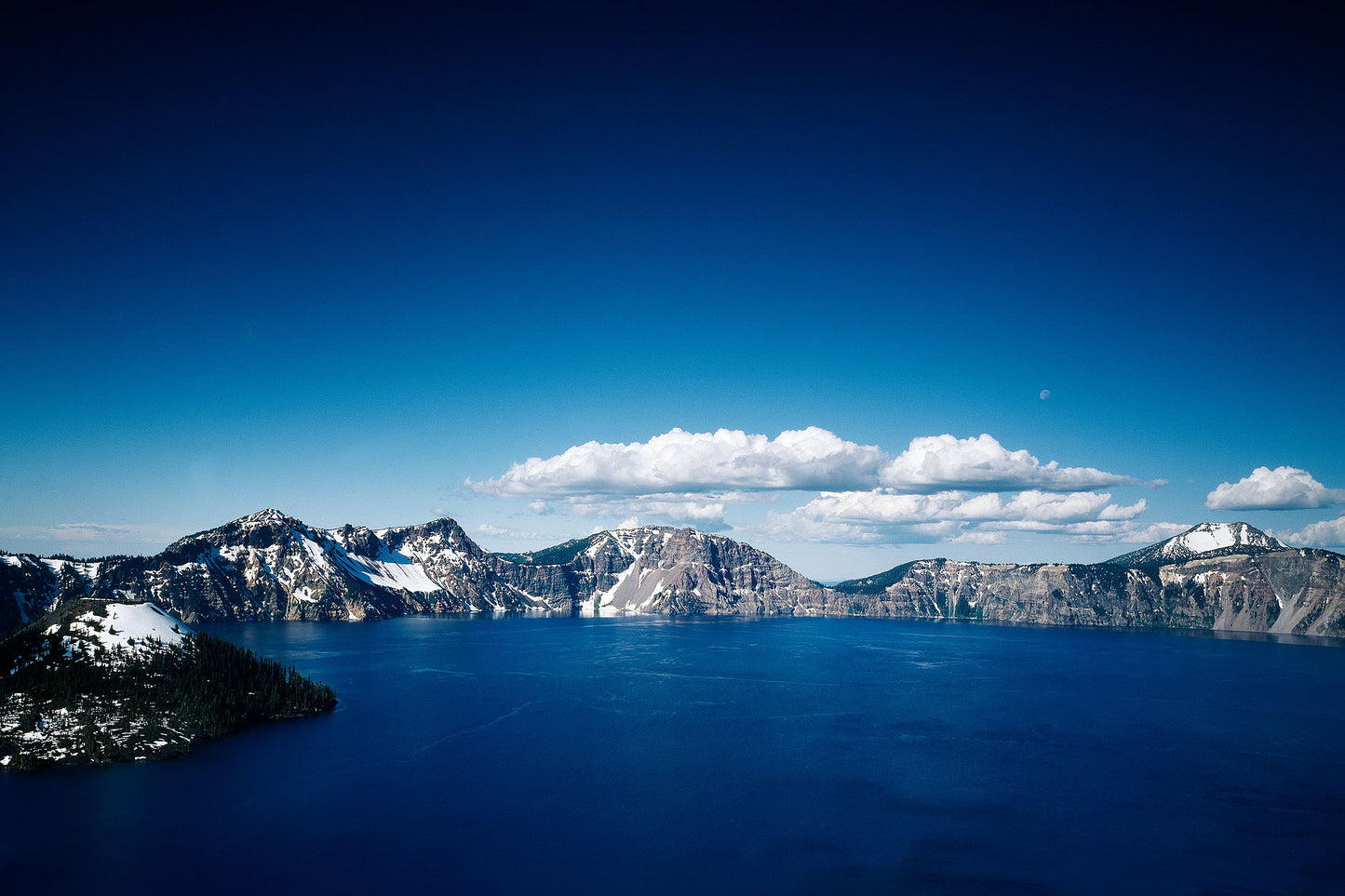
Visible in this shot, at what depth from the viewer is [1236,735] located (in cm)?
15562

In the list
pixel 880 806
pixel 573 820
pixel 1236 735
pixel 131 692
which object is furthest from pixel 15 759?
pixel 1236 735

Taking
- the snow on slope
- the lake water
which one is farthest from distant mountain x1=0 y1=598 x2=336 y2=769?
the lake water

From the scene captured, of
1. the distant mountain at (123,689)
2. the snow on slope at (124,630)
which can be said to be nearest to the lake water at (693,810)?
the distant mountain at (123,689)

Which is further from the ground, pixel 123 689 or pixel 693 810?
pixel 123 689

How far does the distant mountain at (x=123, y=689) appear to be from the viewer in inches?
4796

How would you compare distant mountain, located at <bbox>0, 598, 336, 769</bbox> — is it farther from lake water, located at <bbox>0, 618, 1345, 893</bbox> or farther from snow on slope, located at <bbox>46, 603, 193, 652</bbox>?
lake water, located at <bbox>0, 618, 1345, 893</bbox>

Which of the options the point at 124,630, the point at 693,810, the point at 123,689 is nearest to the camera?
the point at 693,810

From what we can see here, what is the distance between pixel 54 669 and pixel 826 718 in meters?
170

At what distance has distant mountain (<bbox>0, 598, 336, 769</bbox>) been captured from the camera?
121812 millimetres

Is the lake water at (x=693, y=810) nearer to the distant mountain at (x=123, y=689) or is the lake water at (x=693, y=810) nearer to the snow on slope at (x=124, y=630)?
the distant mountain at (x=123, y=689)

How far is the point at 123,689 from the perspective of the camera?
140000 mm

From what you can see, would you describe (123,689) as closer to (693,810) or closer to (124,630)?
(124,630)

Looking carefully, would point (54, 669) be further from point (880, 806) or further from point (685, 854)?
point (880, 806)

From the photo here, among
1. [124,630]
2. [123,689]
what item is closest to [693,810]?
[123,689]
